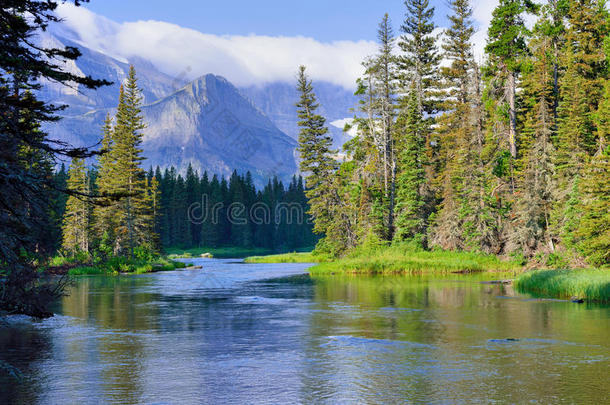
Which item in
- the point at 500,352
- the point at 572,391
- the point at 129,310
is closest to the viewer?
the point at 572,391

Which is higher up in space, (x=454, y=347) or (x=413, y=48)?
(x=413, y=48)

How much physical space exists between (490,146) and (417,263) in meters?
14.8

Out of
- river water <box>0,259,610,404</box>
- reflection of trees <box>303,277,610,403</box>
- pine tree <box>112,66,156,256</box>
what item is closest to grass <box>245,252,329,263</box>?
pine tree <box>112,66,156,256</box>

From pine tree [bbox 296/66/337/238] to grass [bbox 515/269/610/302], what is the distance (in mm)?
34922

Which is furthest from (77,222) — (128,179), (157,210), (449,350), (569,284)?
(449,350)

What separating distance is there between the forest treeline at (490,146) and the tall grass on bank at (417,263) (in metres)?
2.00

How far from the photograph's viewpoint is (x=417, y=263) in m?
50.5

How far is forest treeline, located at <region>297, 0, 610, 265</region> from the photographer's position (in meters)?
45.5

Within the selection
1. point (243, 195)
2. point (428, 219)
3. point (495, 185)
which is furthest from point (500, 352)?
point (243, 195)

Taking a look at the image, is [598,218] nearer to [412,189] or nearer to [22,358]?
[412,189]

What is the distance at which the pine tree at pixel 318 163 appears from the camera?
226 ft

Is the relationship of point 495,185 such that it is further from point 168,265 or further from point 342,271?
point 168,265

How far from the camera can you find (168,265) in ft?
227

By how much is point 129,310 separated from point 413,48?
203 feet
